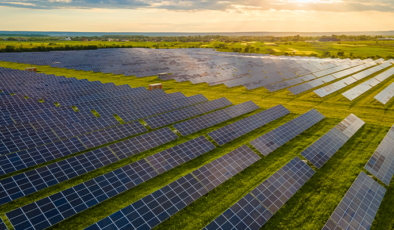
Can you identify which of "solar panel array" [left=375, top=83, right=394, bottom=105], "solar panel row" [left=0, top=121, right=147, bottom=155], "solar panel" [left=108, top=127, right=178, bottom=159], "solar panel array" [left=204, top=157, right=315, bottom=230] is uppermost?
"solar panel array" [left=375, top=83, right=394, bottom=105]

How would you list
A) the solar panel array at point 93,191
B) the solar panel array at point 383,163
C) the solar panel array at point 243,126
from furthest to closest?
the solar panel array at point 243,126, the solar panel array at point 383,163, the solar panel array at point 93,191

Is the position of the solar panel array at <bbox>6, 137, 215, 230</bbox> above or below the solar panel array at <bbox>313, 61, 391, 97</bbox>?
below

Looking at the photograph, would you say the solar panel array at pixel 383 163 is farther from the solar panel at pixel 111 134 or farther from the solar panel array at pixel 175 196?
the solar panel at pixel 111 134

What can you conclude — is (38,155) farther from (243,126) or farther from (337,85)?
(337,85)

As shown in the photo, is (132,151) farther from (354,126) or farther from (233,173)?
(354,126)

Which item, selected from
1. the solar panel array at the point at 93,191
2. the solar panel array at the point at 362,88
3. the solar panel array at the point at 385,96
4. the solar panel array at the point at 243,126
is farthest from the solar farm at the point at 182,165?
the solar panel array at the point at 362,88

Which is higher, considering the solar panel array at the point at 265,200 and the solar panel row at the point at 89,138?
the solar panel row at the point at 89,138

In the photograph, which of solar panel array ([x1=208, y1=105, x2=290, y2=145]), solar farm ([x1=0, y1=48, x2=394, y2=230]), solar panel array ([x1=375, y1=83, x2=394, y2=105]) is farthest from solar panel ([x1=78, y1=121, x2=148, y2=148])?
solar panel array ([x1=375, y1=83, x2=394, y2=105])

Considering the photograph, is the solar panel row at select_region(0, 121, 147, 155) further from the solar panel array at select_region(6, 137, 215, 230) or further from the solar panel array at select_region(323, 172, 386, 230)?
the solar panel array at select_region(323, 172, 386, 230)
